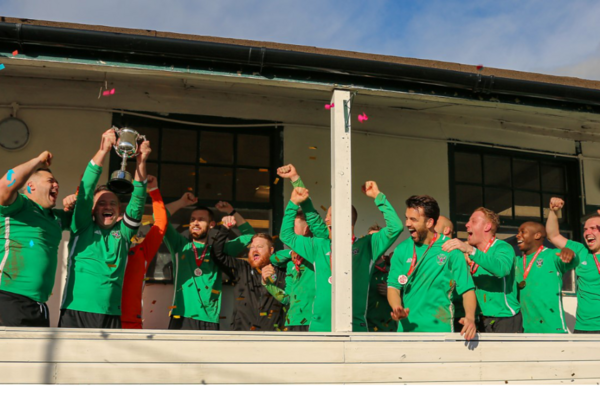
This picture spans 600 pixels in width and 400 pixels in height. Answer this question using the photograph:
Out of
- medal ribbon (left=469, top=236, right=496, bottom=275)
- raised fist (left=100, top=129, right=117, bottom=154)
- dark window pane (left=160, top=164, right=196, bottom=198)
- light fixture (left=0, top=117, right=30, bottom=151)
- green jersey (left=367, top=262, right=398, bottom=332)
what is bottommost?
green jersey (left=367, top=262, right=398, bottom=332)

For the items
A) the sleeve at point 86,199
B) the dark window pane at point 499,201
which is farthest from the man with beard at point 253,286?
the dark window pane at point 499,201

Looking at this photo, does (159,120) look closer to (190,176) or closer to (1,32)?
(190,176)

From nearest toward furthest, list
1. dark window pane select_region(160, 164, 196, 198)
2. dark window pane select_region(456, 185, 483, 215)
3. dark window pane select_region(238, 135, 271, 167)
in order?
dark window pane select_region(160, 164, 196, 198)
dark window pane select_region(238, 135, 271, 167)
dark window pane select_region(456, 185, 483, 215)

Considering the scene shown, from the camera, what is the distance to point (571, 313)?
25.6 ft

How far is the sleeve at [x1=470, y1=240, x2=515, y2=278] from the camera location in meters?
5.14

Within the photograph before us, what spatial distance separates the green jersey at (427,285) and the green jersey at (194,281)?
1.60 metres

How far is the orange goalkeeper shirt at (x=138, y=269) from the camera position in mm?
5566

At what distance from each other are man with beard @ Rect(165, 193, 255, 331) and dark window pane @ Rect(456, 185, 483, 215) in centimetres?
290

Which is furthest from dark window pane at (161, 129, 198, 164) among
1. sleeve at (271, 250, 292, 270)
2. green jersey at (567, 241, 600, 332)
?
green jersey at (567, 241, 600, 332)

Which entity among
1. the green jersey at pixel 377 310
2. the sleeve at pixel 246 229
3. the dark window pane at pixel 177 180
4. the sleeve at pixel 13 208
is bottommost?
the green jersey at pixel 377 310

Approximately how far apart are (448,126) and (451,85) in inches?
90.8

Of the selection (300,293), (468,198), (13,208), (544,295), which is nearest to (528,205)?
(468,198)

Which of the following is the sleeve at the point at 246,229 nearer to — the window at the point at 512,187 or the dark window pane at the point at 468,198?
the window at the point at 512,187

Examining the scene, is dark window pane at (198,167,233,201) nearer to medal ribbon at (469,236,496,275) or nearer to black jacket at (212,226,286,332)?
black jacket at (212,226,286,332)
